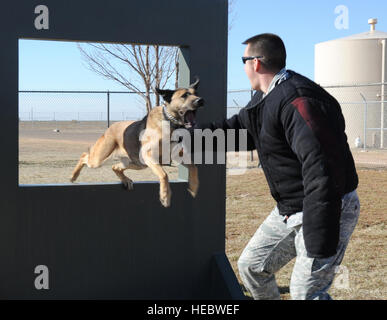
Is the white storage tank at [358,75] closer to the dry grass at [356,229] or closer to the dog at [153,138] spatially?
the dry grass at [356,229]

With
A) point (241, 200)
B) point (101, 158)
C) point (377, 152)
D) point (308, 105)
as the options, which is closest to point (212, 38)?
point (101, 158)

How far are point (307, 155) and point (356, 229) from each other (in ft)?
24.5

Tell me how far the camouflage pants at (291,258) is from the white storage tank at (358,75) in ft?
66.7

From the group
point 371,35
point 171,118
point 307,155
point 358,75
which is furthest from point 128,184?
point 371,35

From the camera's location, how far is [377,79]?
997 inches

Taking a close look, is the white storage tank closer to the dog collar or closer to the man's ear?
the dog collar

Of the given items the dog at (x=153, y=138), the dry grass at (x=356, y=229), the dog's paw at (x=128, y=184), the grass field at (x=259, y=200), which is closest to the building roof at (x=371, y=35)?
the grass field at (x=259, y=200)

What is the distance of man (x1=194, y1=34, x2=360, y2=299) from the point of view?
2920mm

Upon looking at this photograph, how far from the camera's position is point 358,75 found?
2566 centimetres

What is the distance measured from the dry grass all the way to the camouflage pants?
2.49m

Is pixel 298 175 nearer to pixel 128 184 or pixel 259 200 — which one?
pixel 128 184

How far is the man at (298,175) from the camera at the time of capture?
9.58 feet

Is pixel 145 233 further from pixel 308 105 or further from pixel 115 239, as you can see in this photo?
pixel 308 105

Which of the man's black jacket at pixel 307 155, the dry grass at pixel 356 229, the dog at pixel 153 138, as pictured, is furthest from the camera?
the dry grass at pixel 356 229
